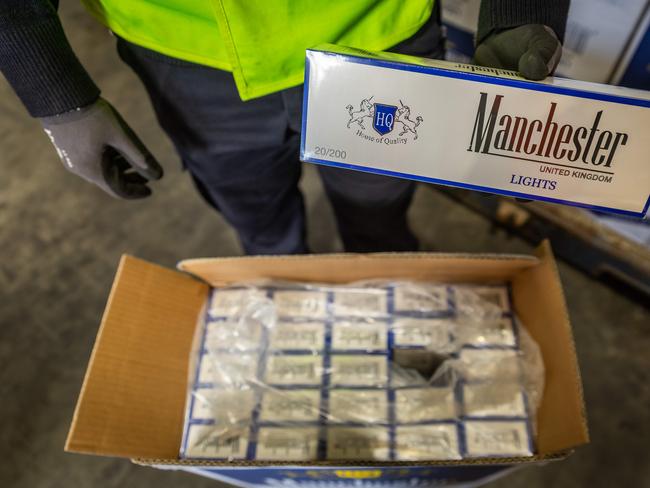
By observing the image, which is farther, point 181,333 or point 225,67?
point 181,333

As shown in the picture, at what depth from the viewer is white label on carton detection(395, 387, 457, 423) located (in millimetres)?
800

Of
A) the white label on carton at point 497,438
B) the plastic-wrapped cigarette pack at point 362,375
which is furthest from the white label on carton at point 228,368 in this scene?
the white label on carton at point 497,438

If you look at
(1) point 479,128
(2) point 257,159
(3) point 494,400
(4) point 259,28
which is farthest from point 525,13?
(3) point 494,400

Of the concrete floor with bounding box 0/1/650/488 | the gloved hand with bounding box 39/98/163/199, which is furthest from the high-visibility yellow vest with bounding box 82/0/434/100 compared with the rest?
the concrete floor with bounding box 0/1/650/488

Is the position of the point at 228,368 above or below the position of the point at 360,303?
below

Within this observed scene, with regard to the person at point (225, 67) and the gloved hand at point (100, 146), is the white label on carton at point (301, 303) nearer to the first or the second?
the person at point (225, 67)

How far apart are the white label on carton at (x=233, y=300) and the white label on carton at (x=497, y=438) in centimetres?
37

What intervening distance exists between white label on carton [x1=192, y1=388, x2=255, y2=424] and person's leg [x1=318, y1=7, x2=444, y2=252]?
0.34 m

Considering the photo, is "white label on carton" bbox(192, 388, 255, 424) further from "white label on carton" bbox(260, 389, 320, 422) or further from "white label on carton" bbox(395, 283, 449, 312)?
"white label on carton" bbox(395, 283, 449, 312)

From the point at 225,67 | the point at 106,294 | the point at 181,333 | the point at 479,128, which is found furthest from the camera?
the point at 106,294

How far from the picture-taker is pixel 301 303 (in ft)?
2.96

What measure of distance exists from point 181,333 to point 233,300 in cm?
10

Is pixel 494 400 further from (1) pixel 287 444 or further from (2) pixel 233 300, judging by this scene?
(2) pixel 233 300

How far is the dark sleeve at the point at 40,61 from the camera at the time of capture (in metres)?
0.62
